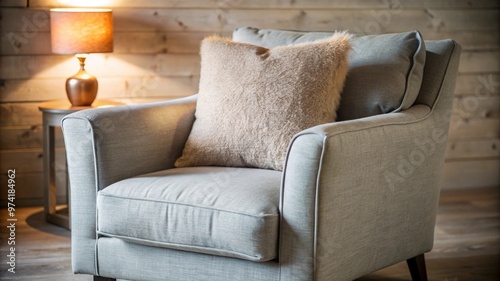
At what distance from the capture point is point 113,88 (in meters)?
3.48

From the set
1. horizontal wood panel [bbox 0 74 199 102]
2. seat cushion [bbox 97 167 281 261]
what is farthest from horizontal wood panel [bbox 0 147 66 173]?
Result: seat cushion [bbox 97 167 281 261]

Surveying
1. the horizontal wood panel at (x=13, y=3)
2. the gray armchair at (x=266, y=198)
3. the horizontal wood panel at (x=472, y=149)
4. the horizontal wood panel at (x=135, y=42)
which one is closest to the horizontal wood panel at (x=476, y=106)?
the horizontal wood panel at (x=472, y=149)

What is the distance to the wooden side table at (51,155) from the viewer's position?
3.08m

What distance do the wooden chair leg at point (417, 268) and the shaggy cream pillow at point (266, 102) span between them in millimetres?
539

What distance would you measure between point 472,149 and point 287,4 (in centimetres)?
123

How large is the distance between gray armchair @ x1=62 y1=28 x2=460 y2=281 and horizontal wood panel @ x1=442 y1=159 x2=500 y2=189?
1.52 m

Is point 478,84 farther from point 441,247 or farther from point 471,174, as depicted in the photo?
point 441,247

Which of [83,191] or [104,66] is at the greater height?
[104,66]

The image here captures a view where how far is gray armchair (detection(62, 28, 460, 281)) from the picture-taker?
1934 mm

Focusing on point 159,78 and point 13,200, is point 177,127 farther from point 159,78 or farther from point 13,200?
point 13,200

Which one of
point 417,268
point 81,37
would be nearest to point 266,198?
point 417,268

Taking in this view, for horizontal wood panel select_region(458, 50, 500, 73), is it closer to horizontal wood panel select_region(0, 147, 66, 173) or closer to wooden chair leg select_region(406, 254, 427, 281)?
wooden chair leg select_region(406, 254, 427, 281)

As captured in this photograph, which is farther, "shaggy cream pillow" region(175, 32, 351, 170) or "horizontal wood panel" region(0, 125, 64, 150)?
"horizontal wood panel" region(0, 125, 64, 150)

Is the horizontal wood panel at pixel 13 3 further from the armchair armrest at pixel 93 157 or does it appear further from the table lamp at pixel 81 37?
the armchair armrest at pixel 93 157
